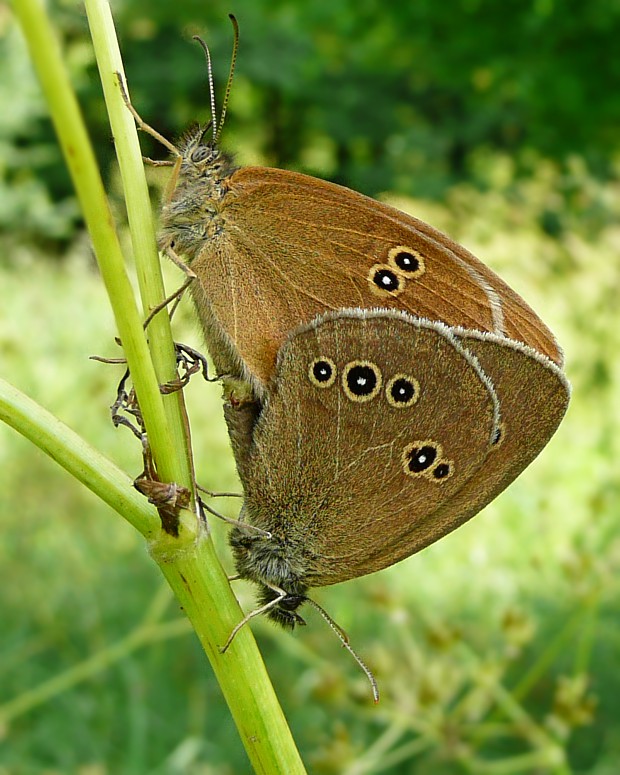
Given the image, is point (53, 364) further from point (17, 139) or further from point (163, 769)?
point (17, 139)

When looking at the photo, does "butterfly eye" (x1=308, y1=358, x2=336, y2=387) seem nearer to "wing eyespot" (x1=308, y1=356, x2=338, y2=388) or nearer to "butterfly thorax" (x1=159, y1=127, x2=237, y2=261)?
"wing eyespot" (x1=308, y1=356, x2=338, y2=388)

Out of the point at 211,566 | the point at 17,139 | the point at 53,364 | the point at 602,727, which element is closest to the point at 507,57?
the point at 53,364

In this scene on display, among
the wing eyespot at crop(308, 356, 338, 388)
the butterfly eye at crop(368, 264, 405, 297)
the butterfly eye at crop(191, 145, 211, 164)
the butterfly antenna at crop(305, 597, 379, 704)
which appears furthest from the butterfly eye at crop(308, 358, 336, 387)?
the butterfly eye at crop(191, 145, 211, 164)

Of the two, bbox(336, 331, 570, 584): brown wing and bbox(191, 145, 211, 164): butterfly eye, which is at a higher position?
bbox(191, 145, 211, 164): butterfly eye

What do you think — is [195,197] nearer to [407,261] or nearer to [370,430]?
[407,261]

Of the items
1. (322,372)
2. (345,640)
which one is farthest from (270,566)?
(322,372)

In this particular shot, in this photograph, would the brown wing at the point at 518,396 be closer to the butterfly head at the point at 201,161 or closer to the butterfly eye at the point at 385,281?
the butterfly eye at the point at 385,281

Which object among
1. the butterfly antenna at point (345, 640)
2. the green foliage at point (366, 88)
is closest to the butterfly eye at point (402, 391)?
the butterfly antenna at point (345, 640)
